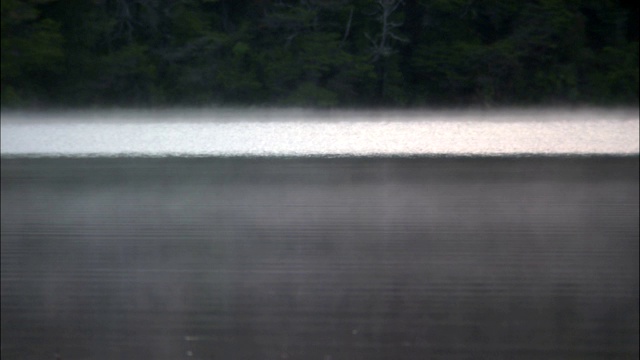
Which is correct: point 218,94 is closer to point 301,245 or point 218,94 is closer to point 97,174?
point 97,174

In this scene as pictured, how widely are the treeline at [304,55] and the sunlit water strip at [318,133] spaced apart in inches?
9.2

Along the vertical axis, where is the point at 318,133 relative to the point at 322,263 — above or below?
below

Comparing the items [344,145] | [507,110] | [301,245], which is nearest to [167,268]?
[301,245]

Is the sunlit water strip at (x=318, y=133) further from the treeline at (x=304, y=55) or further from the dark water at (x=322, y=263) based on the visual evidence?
the dark water at (x=322, y=263)

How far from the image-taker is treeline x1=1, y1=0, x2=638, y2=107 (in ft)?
34.4

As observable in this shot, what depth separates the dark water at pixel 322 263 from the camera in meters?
4.03

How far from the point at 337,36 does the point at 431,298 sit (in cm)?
685

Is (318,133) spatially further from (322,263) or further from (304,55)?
(322,263)

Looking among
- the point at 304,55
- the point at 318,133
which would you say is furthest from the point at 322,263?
the point at 304,55

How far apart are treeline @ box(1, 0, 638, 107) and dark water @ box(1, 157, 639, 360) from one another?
2052 mm

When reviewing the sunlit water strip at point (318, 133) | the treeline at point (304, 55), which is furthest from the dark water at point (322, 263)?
the treeline at point (304, 55)

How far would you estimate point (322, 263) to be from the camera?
5.47m

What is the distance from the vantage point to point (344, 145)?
1059 cm

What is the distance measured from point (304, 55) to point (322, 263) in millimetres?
6291
